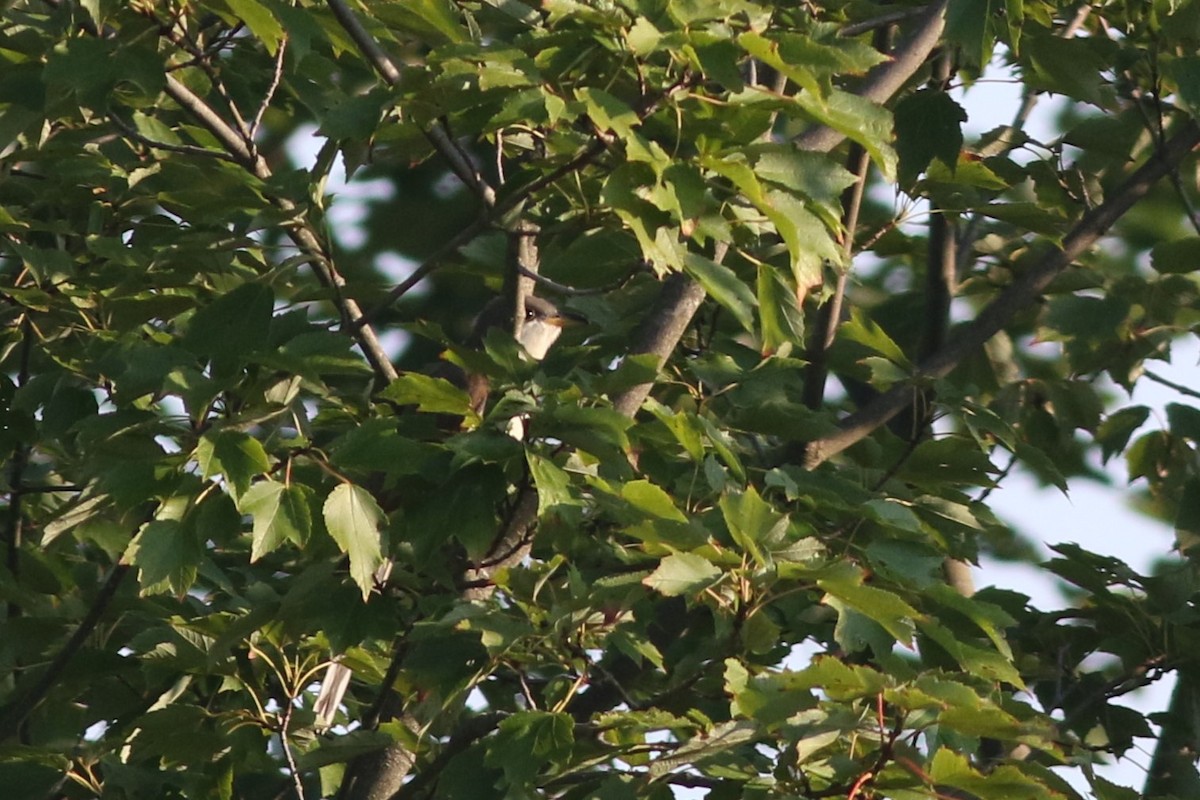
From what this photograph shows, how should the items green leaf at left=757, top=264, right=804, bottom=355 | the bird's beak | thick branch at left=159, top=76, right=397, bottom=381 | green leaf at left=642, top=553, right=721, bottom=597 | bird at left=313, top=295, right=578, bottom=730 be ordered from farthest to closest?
the bird's beak < bird at left=313, top=295, right=578, bottom=730 < thick branch at left=159, top=76, right=397, bottom=381 < green leaf at left=757, top=264, right=804, bottom=355 < green leaf at left=642, top=553, right=721, bottom=597

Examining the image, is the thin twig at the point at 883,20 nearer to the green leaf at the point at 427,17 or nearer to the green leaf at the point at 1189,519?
the green leaf at the point at 427,17

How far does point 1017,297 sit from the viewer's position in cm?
387

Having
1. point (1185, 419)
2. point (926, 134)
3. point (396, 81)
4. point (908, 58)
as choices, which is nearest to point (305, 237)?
point (396, 81)

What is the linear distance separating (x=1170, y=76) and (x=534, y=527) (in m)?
1.60

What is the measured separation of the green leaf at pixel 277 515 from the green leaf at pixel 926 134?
1.47 m

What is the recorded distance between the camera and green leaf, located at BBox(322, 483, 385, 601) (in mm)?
2664

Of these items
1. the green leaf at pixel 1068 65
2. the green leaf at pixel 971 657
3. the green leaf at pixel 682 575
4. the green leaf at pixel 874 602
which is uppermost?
the green leaf at pixel 1068 65

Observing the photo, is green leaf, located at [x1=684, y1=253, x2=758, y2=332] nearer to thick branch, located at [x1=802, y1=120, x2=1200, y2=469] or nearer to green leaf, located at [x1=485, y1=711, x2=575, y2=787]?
A: green leaf, located at [x1=485, y1=711, x2=575, y2=787]

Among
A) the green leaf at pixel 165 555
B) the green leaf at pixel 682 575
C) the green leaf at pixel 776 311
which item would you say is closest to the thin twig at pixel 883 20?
the green leaf at pixel 776 311

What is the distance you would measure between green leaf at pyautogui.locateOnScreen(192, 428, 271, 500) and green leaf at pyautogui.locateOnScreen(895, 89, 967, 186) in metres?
1.52

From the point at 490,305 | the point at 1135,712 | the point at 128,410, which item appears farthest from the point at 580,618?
the point at 1135,712

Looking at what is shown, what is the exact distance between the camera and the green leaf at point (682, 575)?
7.84 ft

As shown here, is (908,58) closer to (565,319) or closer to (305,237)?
(565,319)

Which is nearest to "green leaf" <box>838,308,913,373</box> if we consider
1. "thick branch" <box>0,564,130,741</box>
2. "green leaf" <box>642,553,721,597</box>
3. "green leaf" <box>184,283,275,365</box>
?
"green leaf" <box>642,553,721,597</box>
